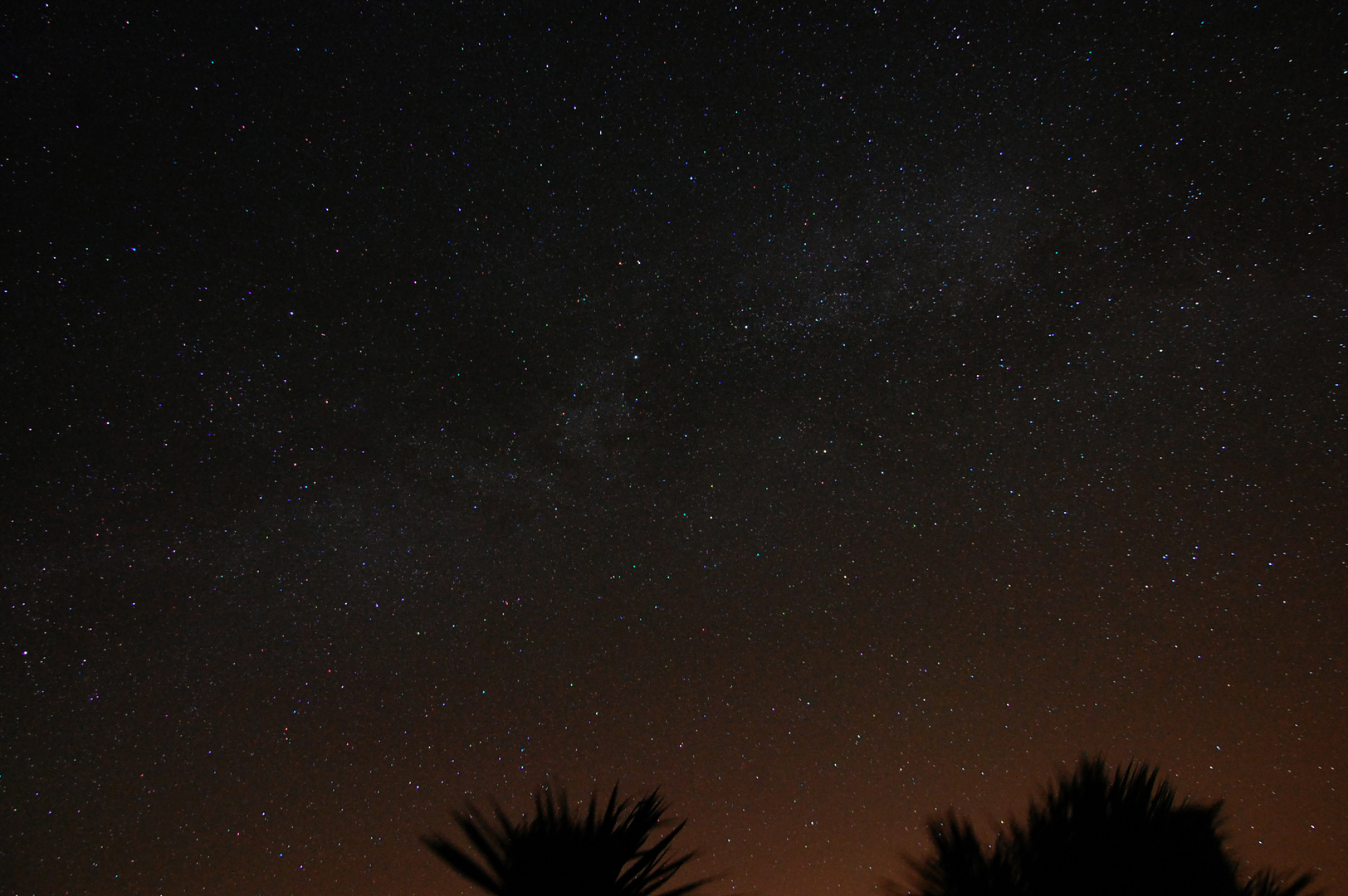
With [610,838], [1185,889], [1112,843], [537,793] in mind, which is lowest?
[1185,889]

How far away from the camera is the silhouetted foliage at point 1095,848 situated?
2840 mm

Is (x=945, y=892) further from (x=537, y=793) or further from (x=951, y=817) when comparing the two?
(x=537, y=793)

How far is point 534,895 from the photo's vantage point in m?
2.24

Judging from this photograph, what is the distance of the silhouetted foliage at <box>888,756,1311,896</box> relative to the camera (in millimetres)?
2840

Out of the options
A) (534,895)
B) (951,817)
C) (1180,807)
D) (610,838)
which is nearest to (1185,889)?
(1180,807)

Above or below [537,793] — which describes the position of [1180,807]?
below

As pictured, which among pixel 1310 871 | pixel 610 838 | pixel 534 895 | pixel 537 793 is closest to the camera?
pixel 534 895

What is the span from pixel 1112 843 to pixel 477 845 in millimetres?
2830

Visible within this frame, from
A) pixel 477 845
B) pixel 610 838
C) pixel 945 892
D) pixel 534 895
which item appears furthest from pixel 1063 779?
pixel 477 845

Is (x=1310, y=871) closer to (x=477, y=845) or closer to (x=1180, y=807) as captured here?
(x=1180, y=807)

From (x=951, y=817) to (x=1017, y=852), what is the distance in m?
0.34

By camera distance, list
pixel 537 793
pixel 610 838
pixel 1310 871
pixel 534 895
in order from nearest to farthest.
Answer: pixel 534 895, pixel 610 838, pixel 537 793, pixel 1310 871

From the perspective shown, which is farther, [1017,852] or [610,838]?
[1017,852]

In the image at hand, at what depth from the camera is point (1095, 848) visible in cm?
288
